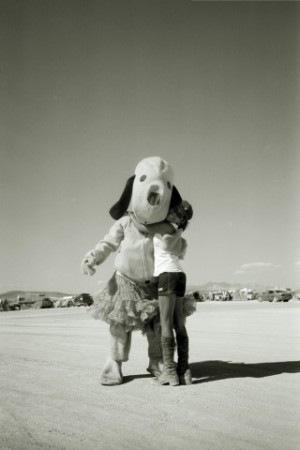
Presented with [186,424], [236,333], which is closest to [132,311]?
[186,424]

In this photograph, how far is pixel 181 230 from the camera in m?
4.69

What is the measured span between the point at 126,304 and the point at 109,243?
0.68 meters

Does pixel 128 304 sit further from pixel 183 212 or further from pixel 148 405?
pixel 148 405

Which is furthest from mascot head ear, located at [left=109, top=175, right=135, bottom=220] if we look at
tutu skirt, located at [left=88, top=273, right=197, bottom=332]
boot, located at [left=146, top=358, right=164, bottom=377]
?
boot, located at [left=146, top=358, right=164, bottom=377]

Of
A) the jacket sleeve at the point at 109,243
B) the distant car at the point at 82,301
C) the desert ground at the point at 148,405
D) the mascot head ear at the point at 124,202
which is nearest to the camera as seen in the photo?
the desert ground at the point at 148,405

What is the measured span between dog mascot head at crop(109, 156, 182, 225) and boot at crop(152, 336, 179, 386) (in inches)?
47.4

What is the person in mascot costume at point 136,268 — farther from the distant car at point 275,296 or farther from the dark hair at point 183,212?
the distant car at point 275,296

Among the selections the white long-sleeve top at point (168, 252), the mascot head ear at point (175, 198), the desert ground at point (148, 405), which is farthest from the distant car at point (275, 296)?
the white long-sleeve top at point (168, 252)

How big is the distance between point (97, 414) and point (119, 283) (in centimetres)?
163

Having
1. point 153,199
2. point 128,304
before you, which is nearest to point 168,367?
point 128,304

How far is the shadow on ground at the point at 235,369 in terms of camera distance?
4.39 m

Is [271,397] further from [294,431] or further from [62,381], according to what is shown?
[62,381]

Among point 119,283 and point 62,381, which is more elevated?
point 119,283

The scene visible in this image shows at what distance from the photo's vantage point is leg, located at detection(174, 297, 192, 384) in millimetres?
4215
